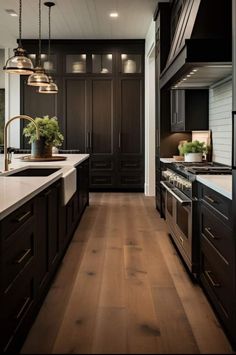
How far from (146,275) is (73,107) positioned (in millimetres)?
6043

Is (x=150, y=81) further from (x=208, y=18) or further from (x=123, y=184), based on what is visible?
(x=208, y=18)

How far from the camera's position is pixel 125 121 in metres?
9.27

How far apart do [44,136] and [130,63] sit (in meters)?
4.31

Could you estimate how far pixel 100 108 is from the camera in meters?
9.27

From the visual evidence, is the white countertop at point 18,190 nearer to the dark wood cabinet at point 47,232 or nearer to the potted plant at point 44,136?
the dark wood cabinet at point 47,232

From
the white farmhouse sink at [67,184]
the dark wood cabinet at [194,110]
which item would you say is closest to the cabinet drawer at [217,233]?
the white farmhouse sink at [67,184]

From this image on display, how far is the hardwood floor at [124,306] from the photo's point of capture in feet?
8.13

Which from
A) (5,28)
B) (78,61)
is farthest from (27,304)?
(78,61)

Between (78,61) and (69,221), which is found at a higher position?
(78,61)

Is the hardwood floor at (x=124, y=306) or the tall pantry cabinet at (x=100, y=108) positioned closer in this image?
the hardwood floor at (x=124, y=306)

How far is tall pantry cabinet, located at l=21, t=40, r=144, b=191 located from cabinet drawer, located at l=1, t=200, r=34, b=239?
6.71 meters

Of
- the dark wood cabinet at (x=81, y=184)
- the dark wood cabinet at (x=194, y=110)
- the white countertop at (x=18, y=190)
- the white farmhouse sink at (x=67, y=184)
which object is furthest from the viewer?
the dark wood cabinet at (x=81, y=184)

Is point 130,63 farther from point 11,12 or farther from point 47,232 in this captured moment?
point 47,232

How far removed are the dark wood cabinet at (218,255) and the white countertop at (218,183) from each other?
3cm
